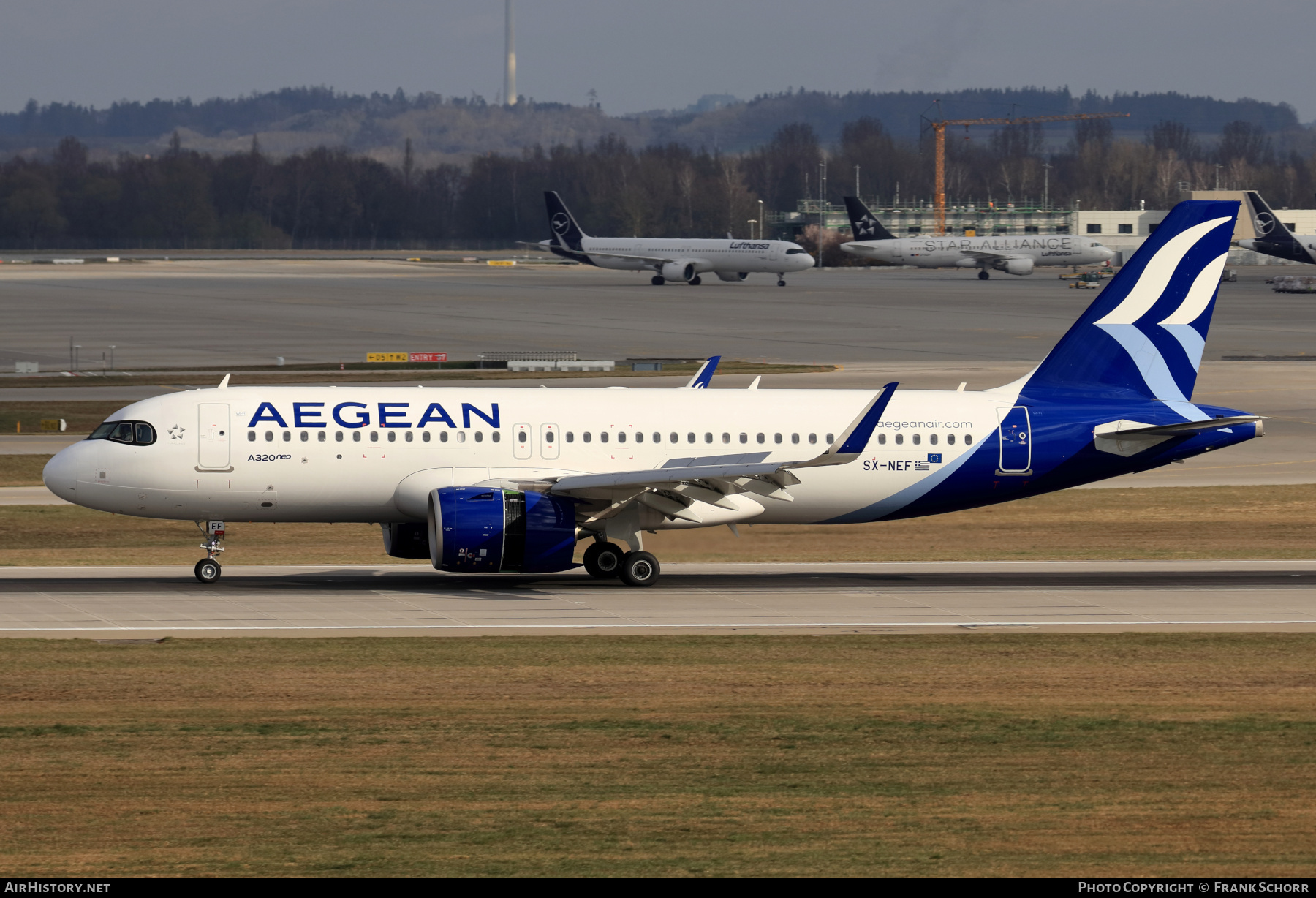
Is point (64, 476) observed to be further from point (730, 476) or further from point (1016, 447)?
point (1016, 447)

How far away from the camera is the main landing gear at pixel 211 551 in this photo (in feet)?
124

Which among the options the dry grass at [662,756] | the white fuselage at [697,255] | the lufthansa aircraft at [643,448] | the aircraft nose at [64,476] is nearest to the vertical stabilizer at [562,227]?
the white fuselage at [697,255]

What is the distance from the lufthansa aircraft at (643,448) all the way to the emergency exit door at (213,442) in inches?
1.8

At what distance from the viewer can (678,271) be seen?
7451 inches

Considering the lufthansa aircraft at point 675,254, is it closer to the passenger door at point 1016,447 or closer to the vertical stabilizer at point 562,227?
the vertical stabilizer at point 562,227

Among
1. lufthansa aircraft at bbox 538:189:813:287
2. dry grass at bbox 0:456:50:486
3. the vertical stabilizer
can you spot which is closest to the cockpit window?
dry grass at bbox 0:456:50:486

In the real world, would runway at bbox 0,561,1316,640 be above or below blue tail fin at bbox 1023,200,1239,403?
below

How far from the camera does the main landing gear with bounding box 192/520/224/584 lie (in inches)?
1484

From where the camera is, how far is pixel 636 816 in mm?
18781

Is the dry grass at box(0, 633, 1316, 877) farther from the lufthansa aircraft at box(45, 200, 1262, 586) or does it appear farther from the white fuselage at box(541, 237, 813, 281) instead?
the white fuselage at box(541, 237, 813, 281)

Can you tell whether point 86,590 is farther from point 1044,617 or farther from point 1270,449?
point 1270,449

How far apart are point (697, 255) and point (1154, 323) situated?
499ft

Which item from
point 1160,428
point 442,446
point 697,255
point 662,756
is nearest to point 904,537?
point 1160,428

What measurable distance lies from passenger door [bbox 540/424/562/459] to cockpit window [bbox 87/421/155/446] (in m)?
8.73
